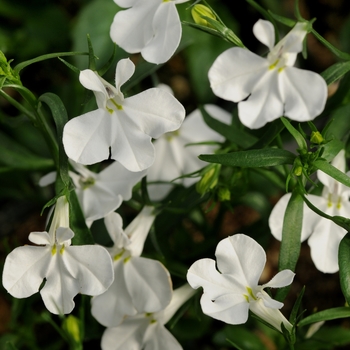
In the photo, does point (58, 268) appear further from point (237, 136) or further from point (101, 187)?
point (237, 136)

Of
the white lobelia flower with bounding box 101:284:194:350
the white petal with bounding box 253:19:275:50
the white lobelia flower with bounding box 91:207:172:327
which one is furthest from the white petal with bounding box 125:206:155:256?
the white petal with bounding box 253:19:275:50

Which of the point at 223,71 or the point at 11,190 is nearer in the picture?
the point at 223,71

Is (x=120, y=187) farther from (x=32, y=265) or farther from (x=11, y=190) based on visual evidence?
(x=11, y=190)

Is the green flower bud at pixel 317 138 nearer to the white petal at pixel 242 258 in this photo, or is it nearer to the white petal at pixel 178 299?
the white petal at pixel 242 258

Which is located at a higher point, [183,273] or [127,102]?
[127,102]

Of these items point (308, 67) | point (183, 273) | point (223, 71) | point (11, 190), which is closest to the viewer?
point (223, 71)

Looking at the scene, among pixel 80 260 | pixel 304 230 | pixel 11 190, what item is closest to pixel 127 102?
pixel 80 260

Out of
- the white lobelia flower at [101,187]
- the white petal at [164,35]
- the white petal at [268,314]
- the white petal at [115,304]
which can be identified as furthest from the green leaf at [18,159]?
the white petal at [268,314]
